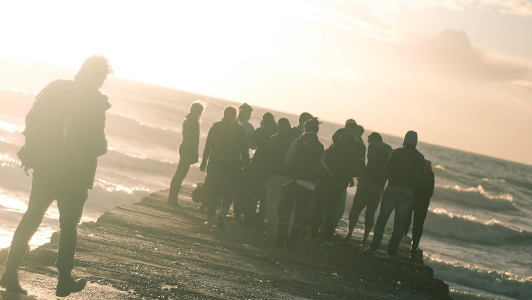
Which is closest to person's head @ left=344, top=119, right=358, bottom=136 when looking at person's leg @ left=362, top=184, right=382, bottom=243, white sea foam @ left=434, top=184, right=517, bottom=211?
person's leg @ left=362, top=184, right=382, bottom=243

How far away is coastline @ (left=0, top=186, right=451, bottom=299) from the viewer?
514cm

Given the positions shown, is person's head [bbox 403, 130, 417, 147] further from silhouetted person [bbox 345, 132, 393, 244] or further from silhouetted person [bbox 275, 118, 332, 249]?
silhouetted person [bbox 275, 118, 332, 249]

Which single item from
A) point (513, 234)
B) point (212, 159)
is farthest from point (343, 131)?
point (513, 234)

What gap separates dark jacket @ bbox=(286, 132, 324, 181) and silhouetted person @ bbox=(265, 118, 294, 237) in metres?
0.45

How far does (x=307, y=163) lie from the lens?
829 centimetres

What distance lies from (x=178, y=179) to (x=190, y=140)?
817mm

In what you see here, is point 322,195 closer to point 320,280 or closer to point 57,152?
point 320,280

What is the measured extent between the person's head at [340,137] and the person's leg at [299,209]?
3.92ft

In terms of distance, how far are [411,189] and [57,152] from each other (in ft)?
18.9

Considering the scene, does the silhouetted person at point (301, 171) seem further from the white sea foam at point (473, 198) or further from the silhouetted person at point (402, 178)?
the white sea foam at point (473, 198)

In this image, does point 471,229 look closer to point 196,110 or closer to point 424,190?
point 424,190

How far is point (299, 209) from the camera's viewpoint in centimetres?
840

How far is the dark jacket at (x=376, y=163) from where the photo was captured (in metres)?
9.70

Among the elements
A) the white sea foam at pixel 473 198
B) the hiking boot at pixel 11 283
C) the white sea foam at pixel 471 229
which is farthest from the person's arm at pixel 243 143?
the white sea foam at pixel 473 198
